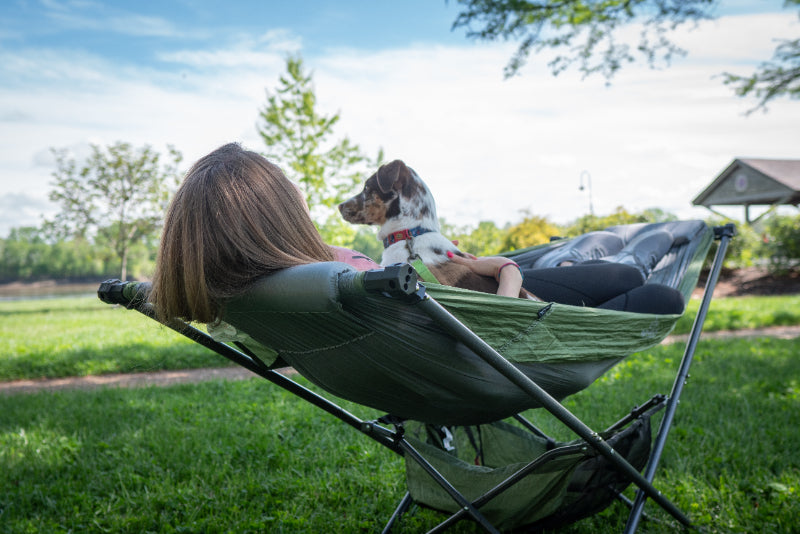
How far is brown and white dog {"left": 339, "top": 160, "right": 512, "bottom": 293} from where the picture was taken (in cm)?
199

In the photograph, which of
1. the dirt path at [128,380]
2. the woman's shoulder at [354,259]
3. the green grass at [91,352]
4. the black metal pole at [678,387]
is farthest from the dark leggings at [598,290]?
the dirt path at [128,380]

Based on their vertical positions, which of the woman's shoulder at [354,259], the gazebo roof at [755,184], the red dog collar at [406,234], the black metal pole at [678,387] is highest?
the gazebo roof at [755,184]

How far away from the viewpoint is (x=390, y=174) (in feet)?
6.82

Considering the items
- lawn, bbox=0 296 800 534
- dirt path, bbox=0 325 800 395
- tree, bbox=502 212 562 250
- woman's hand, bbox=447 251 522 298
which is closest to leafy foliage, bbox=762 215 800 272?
tree, bbox=502 212 562 250

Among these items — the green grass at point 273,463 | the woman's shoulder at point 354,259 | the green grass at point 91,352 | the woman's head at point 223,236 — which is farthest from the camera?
the green grass at point 91,352

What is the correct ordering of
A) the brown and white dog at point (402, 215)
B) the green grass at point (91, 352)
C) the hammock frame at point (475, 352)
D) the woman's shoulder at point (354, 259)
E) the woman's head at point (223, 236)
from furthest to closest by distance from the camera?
the green grass at point (91, 352)
the brown and white dog at point (402, 215)
the woman's shoulder at point (354, 259)
the woman's head at point (223, 236)
the hammock frame at point (475, 352)

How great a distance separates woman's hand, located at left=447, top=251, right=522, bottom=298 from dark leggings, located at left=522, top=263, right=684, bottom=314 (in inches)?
11.7

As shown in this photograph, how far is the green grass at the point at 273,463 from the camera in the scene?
7.89ft

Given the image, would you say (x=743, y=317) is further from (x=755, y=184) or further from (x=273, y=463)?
(x=755, y=184)

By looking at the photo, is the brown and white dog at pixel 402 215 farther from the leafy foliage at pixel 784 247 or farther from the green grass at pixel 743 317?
the leafy foliage at pixel 784 247

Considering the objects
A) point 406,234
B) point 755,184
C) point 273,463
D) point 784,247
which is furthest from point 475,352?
point 755,184

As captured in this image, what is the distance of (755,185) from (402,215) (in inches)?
799

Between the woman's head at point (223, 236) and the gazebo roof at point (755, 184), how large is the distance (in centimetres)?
1924

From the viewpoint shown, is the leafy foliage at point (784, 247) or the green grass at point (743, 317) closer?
the green grass at point (743, 317)
